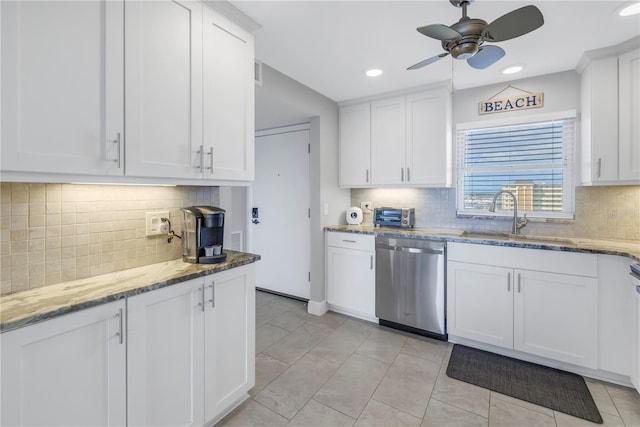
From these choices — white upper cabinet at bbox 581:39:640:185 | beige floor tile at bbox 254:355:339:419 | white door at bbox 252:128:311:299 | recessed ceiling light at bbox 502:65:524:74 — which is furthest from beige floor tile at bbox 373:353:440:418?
recessed ceiling light at bbox 502:65:524:74

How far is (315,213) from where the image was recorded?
340 centimetres

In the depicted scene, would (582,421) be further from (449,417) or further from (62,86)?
(62,86)

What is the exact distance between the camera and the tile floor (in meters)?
1.81

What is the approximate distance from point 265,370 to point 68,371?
1.43 m

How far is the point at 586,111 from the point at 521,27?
1.57m

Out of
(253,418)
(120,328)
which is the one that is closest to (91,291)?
(120,328)

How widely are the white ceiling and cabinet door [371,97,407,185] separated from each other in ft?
1.14

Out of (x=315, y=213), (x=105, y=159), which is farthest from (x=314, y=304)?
(x=105, y=159)

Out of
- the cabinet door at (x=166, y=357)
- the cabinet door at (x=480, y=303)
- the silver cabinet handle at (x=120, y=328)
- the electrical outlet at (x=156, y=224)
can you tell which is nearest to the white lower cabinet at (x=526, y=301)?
the cabinet door at (x=480, y=303)

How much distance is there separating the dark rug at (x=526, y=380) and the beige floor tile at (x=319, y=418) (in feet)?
3.15

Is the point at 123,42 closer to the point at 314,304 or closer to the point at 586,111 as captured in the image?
the point at 314,304

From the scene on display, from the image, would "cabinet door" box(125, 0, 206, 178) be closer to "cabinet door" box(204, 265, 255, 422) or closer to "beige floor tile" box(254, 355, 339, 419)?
"cabinet door" box(204, 265, 255, 422)

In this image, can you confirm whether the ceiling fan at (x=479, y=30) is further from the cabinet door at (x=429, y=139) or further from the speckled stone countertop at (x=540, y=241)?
the speckled stone countertop at (x=540, y=241)

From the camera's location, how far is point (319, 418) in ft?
5.96
